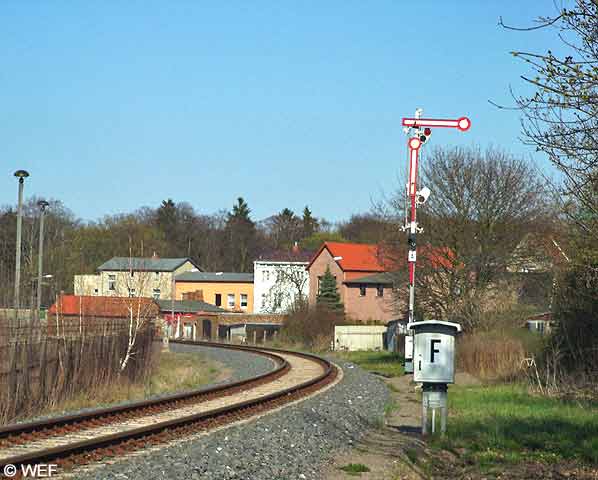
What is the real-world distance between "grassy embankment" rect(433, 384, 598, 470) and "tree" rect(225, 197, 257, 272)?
10107cm

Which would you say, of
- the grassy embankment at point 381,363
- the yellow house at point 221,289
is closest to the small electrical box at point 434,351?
the grassy embankment at point 381,363

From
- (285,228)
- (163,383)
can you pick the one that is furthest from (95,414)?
(285,228)

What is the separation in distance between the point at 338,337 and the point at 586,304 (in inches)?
1279

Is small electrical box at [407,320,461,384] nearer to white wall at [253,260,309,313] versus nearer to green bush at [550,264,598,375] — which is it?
green bush at [550,264,598,375]

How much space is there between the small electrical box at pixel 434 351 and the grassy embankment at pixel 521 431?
98cm

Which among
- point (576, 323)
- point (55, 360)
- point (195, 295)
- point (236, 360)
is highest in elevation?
point (195, 295)

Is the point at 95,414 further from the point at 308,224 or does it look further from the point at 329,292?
the point at 308,224

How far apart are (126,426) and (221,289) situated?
3135 inches

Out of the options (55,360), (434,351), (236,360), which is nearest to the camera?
(434,351)

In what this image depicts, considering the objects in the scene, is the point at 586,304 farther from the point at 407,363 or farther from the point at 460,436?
the point at 460,436

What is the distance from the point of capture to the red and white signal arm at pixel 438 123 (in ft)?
76.4

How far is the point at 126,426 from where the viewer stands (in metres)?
14.7

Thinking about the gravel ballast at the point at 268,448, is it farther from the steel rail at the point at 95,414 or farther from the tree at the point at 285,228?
the tree at the point at 285,228

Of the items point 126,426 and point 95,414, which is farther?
point 95,414
